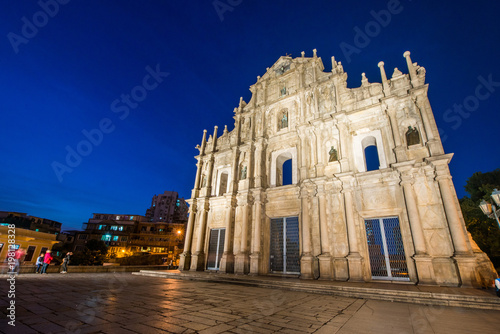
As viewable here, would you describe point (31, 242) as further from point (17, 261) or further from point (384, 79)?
point (384, 79)

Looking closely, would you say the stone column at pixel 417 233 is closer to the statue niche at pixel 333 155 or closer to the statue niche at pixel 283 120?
the statue niche at pixel 333 155

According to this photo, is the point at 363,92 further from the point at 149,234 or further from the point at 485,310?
the point at 149,234

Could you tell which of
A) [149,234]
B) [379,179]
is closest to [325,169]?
[379,179]

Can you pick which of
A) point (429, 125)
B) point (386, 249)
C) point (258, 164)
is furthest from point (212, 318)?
point (429, 125)

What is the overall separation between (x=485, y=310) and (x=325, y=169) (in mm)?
9151

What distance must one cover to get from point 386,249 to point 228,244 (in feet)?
33.4

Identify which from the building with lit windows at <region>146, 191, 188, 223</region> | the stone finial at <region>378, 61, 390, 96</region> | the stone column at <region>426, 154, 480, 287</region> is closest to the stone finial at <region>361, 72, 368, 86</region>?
the stone finial at <region>378, 61, 390, 96</region>

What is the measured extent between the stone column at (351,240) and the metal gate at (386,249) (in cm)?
100

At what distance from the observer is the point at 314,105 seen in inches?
669

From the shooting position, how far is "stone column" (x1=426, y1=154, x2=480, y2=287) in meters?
9.31

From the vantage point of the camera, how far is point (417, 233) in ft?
35.4

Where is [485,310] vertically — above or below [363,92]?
below

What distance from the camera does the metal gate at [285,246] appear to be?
562 inches

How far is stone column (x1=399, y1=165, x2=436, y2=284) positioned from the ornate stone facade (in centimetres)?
5
